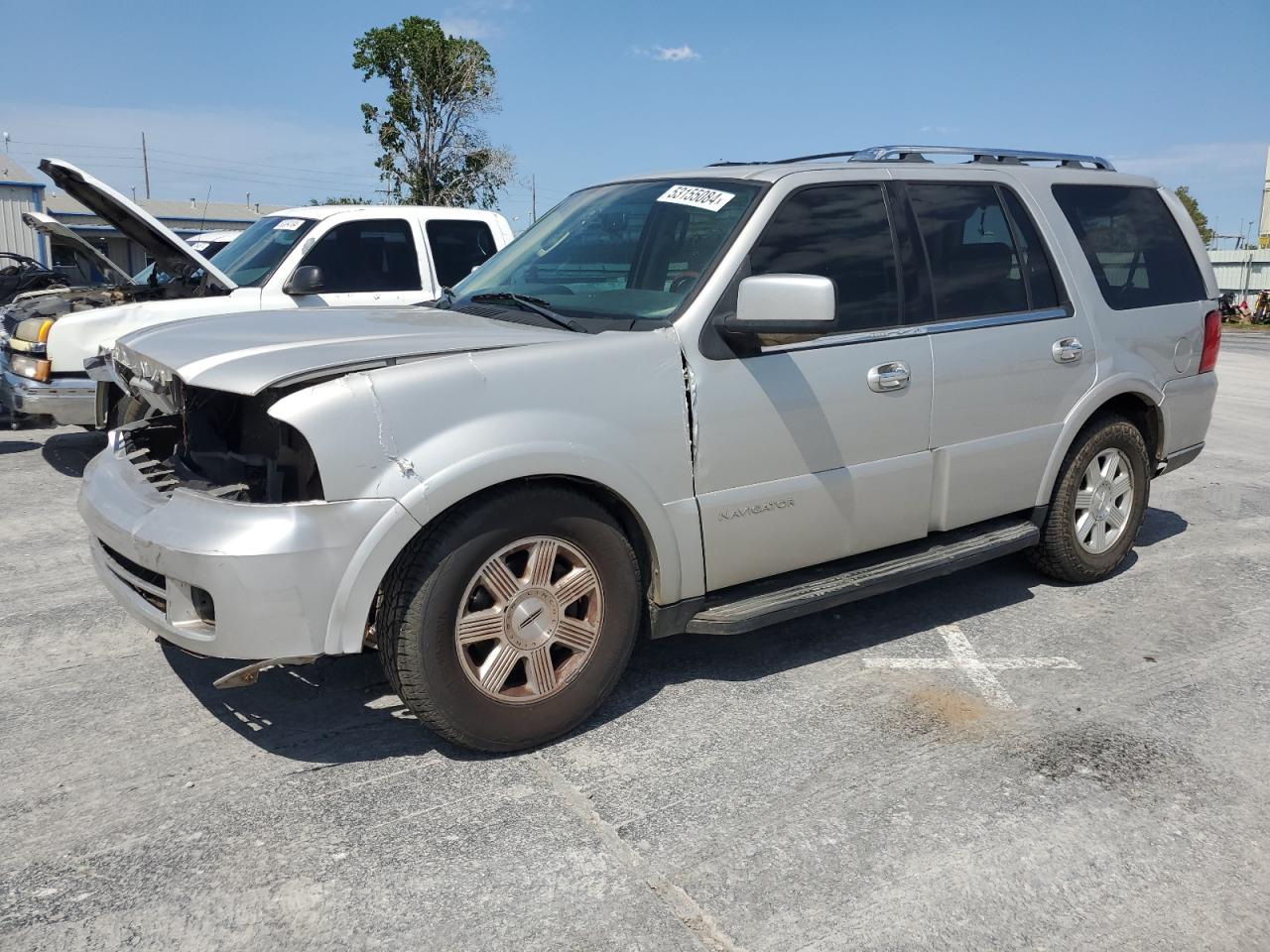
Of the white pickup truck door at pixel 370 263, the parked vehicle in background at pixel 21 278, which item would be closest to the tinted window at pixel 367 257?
the white pickup truck door at pixel 370 263

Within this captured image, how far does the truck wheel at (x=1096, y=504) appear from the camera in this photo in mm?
5004

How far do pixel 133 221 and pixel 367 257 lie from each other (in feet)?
5.75

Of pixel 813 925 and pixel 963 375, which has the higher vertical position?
pixel 963 375

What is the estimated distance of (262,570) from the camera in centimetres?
289

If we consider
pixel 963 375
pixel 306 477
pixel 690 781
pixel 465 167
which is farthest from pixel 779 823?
pixel 465 167

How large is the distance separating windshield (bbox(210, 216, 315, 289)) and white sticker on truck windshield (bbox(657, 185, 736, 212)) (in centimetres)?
457

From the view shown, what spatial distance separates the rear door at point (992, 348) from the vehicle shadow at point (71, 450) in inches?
241

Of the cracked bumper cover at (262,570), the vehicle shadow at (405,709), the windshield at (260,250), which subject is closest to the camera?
the cracked bumper cover at (262,570)

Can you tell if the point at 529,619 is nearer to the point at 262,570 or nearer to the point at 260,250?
the point at 262,570

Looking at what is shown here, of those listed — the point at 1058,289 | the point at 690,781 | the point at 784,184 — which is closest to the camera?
the point at 690,781

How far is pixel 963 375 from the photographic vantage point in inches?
171

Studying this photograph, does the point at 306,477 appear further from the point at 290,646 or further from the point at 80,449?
the point at 80,449

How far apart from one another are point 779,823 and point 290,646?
4.92 feet

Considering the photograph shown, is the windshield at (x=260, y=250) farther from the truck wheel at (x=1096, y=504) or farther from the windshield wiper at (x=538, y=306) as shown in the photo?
the truck wheel at (x=1096, y=504)
